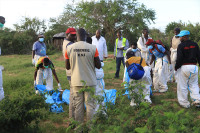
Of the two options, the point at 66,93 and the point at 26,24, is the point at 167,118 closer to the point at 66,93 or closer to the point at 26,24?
the point at 66,93

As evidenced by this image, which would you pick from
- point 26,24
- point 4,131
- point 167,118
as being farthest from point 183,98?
point 26,24

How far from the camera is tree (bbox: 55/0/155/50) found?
27.4 meters

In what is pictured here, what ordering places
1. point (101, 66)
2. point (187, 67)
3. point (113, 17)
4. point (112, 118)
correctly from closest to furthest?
point (112, 118) < point (101, 66) < point (187, 67) < point (113, 17)

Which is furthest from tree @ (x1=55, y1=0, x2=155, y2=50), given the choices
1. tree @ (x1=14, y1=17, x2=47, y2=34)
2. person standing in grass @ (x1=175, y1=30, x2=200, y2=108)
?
person standing in grass @ (x1=175, y1=30, x2=200, y2=108)

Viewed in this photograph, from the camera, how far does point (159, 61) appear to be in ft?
23.2

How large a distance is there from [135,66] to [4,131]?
3.36 m

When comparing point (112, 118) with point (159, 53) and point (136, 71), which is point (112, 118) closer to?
point (136, 71)

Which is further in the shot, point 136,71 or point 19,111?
point 136,71

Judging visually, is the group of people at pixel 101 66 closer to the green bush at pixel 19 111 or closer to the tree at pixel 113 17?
the green bush at pixel 19 111

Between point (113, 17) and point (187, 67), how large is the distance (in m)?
22.7

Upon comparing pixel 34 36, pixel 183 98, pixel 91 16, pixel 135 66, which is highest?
pixel 91 16

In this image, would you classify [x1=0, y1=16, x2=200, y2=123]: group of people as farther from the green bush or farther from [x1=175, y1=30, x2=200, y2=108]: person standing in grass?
the green bush

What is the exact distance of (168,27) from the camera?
32312 millimetres

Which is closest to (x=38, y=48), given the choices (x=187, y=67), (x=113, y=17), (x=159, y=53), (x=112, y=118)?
(x=159, y=53)
